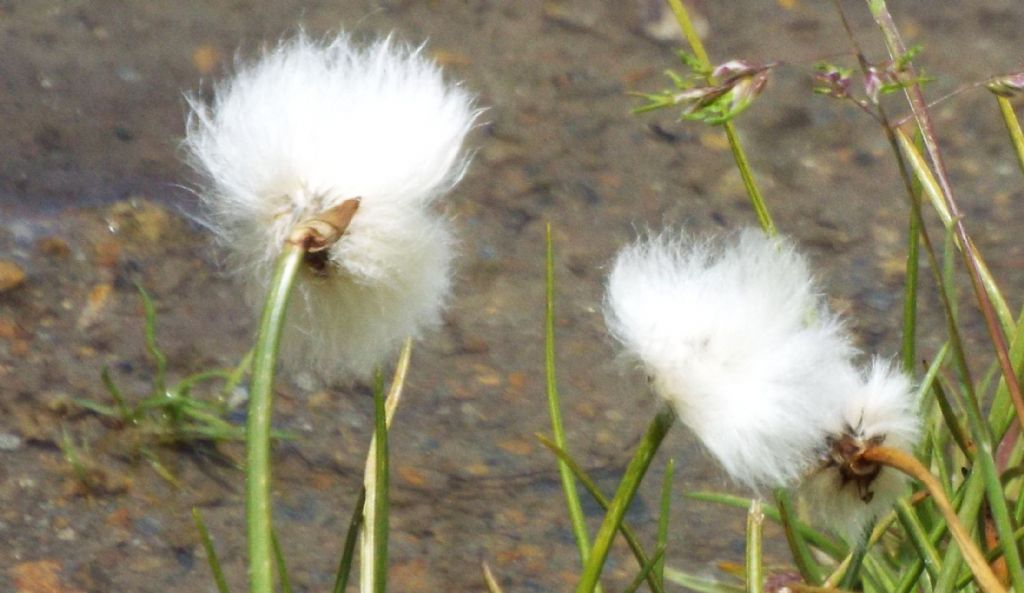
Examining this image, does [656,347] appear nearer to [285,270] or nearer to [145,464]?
[285,270]

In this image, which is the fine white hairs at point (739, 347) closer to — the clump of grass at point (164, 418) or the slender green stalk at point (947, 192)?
the slender green stalk at point (947, 192)

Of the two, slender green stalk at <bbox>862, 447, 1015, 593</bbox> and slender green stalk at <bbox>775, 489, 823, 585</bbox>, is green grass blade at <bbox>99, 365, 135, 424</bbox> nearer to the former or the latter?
slender green stalk at <bbox>775, 489, 823, 585</bbox>

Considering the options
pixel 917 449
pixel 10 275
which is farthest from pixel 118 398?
pixel 917 449

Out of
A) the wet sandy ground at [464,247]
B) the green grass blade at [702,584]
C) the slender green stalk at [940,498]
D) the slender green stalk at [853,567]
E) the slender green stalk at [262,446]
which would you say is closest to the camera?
the slender green stalk at [262,446]

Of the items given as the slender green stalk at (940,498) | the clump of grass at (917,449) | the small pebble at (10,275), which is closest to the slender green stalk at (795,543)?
the clump of grass at (917,449)

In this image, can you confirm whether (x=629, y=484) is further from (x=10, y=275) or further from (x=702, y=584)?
(x=10, y=275)

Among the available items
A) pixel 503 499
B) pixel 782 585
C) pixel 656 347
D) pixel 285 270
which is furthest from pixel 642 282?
pixel 503 499

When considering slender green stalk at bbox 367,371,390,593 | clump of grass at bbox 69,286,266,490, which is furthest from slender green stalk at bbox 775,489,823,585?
clump of grass at bbox 69,286,266,490
